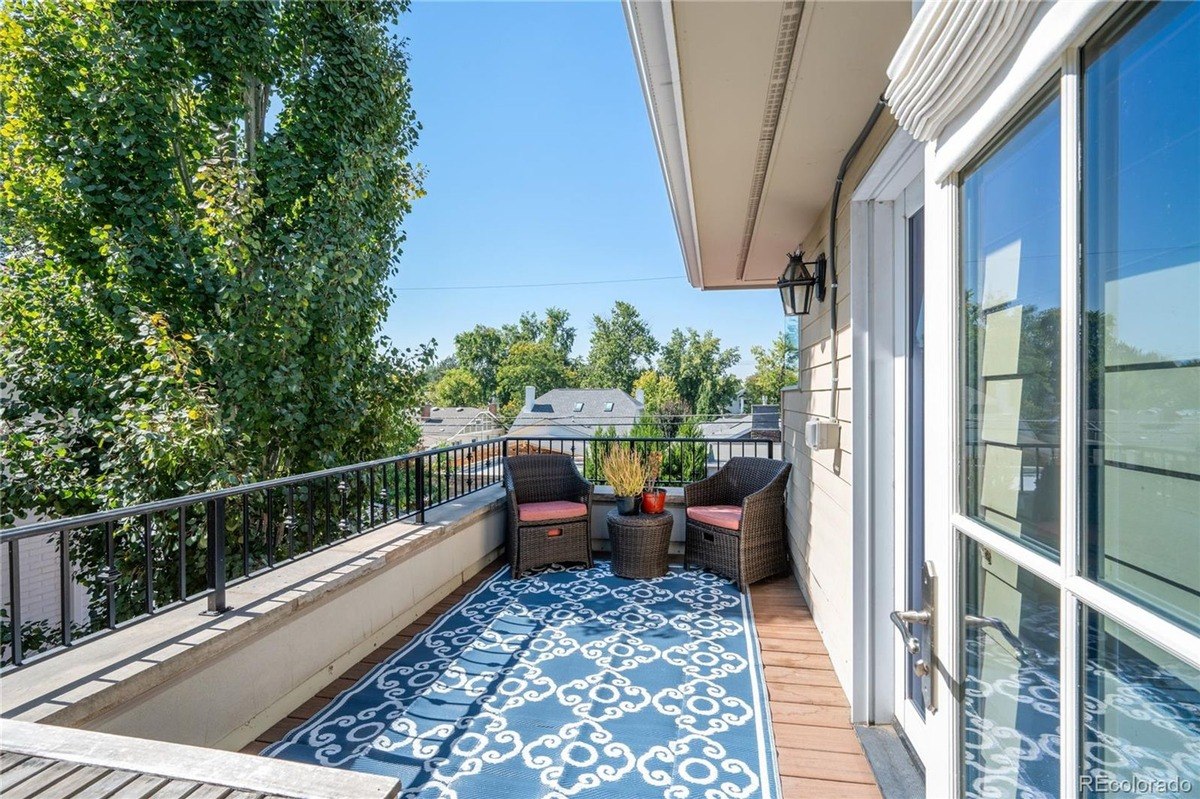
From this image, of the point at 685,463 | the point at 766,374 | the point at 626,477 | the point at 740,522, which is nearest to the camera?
the point at 740,522

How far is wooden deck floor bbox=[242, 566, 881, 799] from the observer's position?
6.44 ft

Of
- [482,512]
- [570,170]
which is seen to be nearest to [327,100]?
[482,512]

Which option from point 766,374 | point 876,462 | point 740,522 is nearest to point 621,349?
point 766,374

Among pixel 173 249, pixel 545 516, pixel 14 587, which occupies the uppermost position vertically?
pixel 173 249

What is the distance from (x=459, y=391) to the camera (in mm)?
44375

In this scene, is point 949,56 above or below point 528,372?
below

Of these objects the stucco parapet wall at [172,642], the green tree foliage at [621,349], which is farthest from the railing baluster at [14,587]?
the green tree foliage at [621,349]

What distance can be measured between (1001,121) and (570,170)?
28152 millimetres

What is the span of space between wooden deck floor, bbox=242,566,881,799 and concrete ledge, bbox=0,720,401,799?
4.41 ft

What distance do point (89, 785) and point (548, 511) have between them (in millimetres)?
3312

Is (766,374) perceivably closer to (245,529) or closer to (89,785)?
(245,529)

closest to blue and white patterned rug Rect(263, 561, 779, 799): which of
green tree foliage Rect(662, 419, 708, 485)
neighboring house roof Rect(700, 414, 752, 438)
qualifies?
green tree foliage Rect(662, 419, 708, 485)

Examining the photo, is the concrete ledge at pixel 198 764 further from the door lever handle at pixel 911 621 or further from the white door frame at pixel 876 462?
the white door frame at pixel 876 462

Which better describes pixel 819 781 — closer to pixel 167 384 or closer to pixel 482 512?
pixel 482 512
